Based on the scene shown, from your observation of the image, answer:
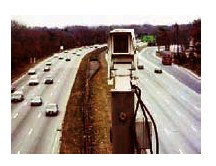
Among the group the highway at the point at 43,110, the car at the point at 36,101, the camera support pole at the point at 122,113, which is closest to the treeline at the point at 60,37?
the highway at the point at 43,110

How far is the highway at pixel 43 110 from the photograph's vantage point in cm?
470

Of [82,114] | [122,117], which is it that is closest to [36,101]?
[82,114]

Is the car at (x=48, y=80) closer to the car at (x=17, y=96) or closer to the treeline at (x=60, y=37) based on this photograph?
the treeline at (x=60, y=37)

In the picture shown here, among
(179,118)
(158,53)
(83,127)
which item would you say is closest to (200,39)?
(158,53)

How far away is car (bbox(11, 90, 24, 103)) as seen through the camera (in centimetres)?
457

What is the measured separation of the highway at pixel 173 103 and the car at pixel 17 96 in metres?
1.36

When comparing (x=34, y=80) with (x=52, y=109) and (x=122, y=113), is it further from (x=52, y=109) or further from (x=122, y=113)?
(x=122, y=113)

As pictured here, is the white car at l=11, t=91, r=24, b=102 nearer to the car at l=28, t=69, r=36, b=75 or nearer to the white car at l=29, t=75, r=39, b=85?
the white car at l=29, t=75, r=39, b=85

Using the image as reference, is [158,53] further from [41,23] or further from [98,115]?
[41,23]

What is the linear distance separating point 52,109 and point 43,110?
164 millimetres

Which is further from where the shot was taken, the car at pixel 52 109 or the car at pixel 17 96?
the car at pixel 52 109

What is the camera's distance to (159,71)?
531 cm

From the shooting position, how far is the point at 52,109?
527 cm
